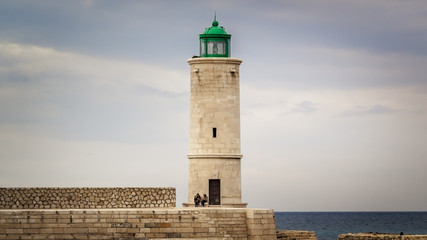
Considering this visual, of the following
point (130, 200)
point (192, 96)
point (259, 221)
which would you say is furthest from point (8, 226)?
point (192, 96)

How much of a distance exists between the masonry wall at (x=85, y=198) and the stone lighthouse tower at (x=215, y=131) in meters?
2.84

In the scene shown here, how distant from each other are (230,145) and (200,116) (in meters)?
1.48

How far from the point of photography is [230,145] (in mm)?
31297

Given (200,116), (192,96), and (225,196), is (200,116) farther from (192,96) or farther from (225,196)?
(225,196)

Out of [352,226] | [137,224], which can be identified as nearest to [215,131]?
[137,224]

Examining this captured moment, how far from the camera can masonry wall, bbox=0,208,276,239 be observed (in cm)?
2488

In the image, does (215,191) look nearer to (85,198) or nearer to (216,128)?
(216,128)

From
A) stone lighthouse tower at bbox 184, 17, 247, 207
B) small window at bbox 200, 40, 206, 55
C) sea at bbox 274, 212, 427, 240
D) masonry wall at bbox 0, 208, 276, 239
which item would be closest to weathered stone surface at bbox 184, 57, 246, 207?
stone lighthouse tower at bbox 184, 17, 247, 207

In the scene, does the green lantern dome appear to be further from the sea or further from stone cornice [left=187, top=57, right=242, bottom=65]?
the sea

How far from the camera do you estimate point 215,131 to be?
31250 mm

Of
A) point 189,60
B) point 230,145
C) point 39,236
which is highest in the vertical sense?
point 189,60

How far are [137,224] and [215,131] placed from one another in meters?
6.77

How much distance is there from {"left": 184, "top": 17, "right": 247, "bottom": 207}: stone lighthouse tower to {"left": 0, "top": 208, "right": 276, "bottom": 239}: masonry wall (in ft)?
15.6

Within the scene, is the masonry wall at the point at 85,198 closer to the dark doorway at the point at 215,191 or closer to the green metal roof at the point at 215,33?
the dark doorway at the point at 215,191
